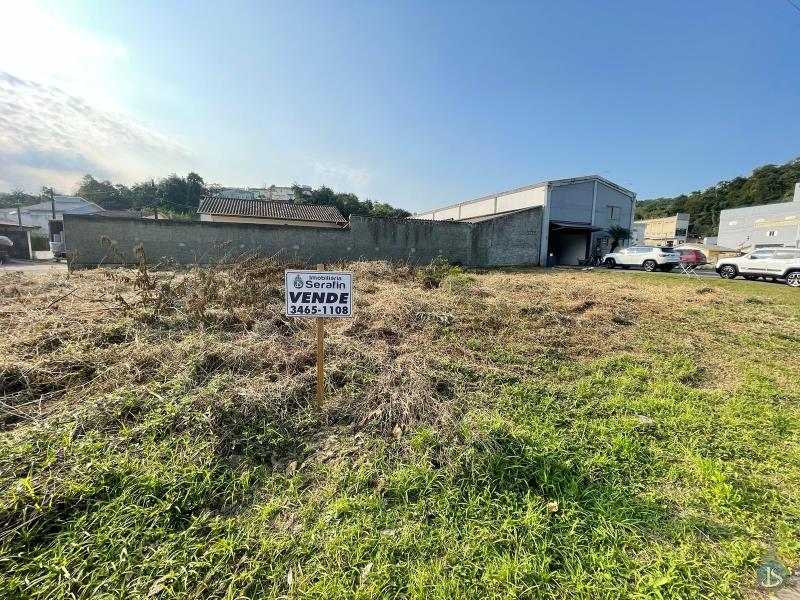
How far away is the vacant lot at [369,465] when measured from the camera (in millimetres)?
1604

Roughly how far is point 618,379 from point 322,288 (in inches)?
137

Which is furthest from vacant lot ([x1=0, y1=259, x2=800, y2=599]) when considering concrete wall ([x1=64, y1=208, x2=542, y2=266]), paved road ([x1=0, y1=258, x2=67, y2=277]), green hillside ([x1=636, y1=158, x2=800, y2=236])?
green hillside ([x1=636, y1=158, x2=800, y2=236])

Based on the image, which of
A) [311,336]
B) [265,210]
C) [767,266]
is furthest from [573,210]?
[311,336]

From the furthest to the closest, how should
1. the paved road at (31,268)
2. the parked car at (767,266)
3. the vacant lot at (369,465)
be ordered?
the parked car at (767,266), the paved road at (31,268), the vacant lot at (369,465)

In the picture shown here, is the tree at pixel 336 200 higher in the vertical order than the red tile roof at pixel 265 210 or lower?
higher

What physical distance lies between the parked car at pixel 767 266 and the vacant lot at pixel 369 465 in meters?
14.0

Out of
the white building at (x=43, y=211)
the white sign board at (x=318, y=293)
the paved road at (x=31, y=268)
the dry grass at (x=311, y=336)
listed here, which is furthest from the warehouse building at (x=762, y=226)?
the white building at (x=43, y=211)

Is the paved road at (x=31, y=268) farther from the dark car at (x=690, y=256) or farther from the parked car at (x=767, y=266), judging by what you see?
the dark car at (x=690, y=256)

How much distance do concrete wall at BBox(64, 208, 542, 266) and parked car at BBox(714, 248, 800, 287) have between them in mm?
8864

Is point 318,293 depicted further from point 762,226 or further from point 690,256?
point 762,226

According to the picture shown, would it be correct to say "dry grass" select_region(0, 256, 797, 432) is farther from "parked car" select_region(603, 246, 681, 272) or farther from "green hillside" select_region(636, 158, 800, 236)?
"green hillside" select_region(636, 158, 800, 236)

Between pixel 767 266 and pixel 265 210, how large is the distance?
2824 centimetres

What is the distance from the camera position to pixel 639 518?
1937mm

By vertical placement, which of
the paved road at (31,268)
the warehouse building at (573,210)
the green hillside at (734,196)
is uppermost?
the green hillside at (734,196)
